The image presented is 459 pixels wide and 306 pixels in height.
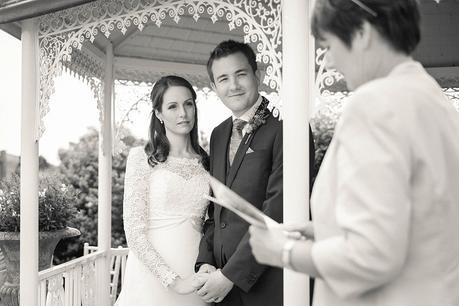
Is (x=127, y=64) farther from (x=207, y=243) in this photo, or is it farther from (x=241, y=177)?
(x=241, y=177)

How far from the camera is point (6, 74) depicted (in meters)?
18.8

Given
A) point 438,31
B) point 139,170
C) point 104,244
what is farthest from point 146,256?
point 438,31

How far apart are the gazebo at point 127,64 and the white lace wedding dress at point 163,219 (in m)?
0.70

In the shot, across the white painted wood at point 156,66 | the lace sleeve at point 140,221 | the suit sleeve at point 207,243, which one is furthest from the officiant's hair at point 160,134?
the white painted wood at point 156,66

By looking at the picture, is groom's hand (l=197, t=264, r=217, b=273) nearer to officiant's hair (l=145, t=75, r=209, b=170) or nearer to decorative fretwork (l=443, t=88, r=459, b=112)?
officiant's hair (l=145, t=75, r=209, b=170)

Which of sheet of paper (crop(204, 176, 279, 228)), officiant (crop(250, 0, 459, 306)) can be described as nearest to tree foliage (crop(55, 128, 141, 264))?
sheet of paper (crop(204, 176, 279, 228))

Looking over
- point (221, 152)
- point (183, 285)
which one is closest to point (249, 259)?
point (183, 285)

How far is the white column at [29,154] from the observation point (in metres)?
4.65

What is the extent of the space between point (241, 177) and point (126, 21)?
1690mm

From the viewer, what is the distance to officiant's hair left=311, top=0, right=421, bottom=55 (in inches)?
56.2

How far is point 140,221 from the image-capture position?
3613 millimetres

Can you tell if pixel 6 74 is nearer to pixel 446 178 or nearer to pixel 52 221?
pixel 52 221

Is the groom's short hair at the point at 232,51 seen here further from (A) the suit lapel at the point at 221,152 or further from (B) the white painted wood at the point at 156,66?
(B) the white painted wood at the point at 156,66

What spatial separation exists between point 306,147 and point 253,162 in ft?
1.19
